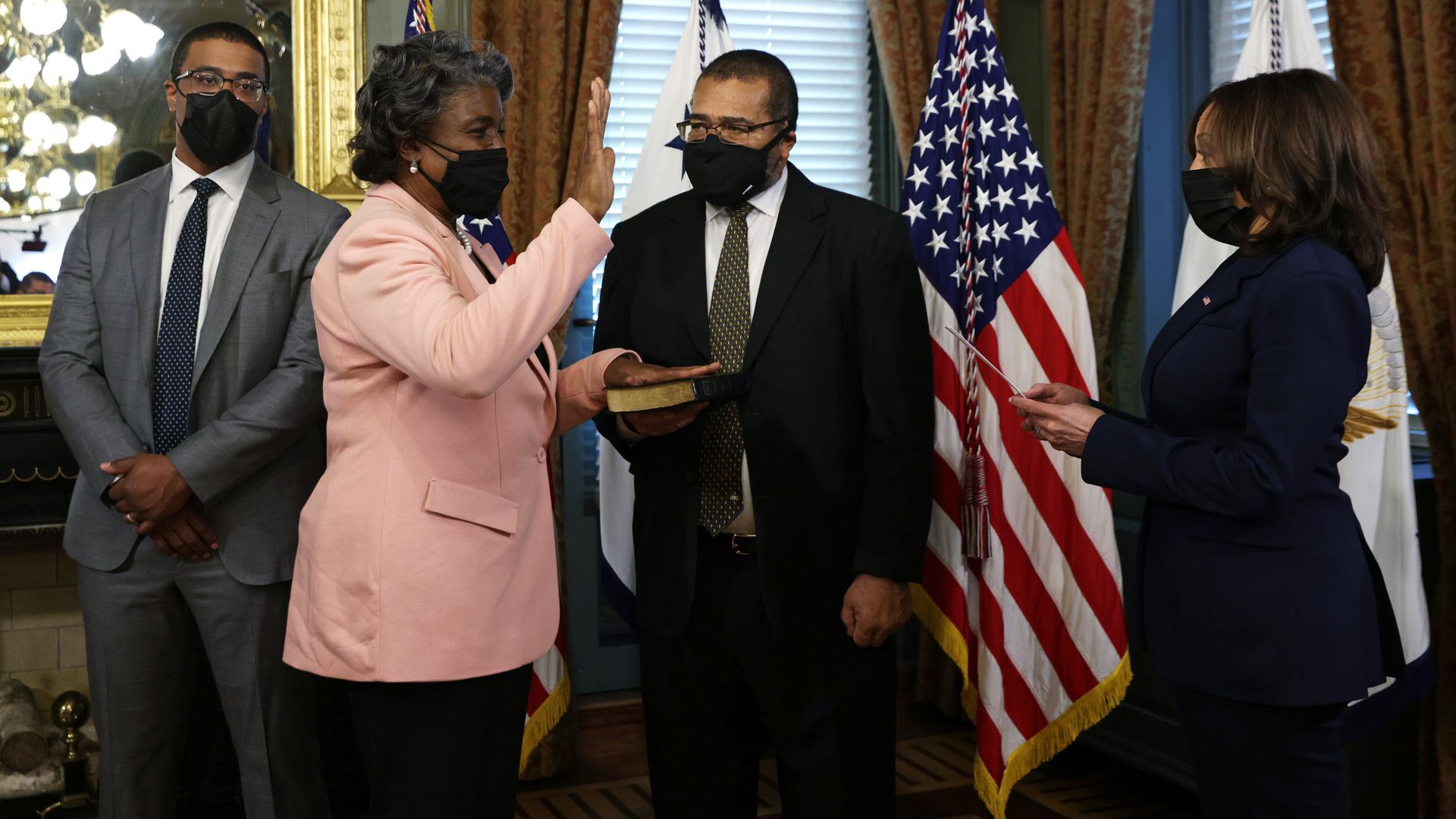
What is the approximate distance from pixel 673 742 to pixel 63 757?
6.00 ft

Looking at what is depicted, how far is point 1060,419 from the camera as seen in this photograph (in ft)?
6.21

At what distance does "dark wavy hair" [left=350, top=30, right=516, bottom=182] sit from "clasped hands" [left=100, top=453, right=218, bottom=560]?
707 millimetres

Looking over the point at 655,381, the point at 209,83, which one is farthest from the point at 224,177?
the point at 655,381

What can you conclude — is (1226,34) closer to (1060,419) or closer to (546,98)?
(546,98)

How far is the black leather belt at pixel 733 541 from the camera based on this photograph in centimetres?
227

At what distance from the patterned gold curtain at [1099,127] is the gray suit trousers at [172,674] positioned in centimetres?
242

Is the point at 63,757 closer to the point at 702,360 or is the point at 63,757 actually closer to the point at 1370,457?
the point at 702,360

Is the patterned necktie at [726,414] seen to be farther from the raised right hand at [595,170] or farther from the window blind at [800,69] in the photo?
the window blind at [800,69]

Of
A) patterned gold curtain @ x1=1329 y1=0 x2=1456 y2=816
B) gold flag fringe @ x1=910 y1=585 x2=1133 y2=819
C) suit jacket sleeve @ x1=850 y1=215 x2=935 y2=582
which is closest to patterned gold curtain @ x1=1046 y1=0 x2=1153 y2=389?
patterned gold curtain @ x1=1329 y1=0 x2=1456 y2=816

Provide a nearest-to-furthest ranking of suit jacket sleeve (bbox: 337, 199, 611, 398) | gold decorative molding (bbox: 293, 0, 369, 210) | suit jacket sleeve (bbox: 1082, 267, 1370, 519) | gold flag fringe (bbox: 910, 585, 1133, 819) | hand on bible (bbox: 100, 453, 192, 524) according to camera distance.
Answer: suit jacket sleeve (bbox: 337, 199, 611, 398) → suit jacket sleeve (bbox: 1082, 267, 1370, 519) → hand on bible (bbox: 100, 453, 192, 524) → gold flag fringe (bbox: 910, 585, 1133, 819) → gold decorative molding (bbox: 293, 0, 369, 210)

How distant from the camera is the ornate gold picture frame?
334 cm

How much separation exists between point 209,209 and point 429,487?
41.5 inches

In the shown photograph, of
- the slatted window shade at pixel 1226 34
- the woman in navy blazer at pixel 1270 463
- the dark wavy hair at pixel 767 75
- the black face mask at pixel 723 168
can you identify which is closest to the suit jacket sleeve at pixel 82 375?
the black face mask at pixel 723 168

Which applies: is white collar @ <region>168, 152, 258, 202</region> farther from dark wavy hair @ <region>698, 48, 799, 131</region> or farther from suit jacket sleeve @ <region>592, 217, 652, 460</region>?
dark wavy hair @ <region>698, 48, 799, 131</region>
